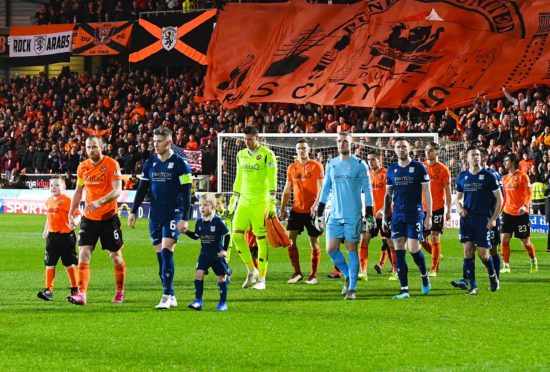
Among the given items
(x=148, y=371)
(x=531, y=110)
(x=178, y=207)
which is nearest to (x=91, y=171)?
(x=178, y=207)

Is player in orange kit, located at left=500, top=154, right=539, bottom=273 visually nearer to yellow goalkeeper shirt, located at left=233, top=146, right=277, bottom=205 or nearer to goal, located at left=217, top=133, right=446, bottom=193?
yellow goalkeeper shirt, located at left=233, top=146, right=277, bottom=205

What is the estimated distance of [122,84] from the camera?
4791 centimetres

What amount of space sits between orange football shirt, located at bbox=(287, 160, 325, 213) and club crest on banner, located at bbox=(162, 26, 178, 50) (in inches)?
1097

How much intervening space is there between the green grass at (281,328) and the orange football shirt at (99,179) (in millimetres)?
1146

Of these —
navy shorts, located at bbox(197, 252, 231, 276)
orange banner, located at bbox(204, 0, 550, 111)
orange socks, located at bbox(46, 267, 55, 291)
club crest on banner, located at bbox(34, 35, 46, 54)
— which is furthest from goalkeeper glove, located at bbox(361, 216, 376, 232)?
club crest on banner, located at bbox(34, 35, 46, 54)

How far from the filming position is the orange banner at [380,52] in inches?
1366

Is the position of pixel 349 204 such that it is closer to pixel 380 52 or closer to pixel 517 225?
pixel 517 225

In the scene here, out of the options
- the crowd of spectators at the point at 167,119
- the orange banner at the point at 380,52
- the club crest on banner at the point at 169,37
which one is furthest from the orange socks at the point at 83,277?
the club crest on banner at the point at 169,37

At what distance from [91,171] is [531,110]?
20875mm

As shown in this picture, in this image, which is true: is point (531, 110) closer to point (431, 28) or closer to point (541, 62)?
point (541, 62)

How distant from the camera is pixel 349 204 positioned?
47.1ft

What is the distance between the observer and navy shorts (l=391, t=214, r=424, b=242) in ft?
47.6

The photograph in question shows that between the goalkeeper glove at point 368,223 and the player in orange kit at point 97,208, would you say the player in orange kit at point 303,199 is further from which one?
the player in orange kit at point 97,208

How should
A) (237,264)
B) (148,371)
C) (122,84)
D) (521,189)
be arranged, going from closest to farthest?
(148,371)
(521,189)
(237,264)
(122,84)
